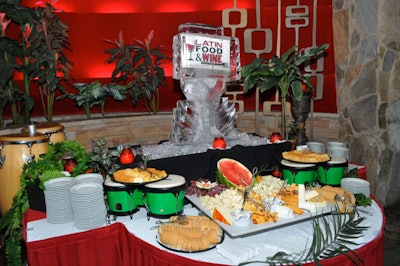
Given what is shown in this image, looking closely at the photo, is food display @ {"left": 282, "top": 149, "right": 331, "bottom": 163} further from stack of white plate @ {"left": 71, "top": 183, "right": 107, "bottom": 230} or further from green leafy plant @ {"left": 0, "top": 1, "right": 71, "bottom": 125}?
green leafy plant @ {"left": 0, "top": 1, "right": 71, "bottom": 125}

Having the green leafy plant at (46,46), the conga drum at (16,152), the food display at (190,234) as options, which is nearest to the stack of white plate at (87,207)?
the food display at (190,234)

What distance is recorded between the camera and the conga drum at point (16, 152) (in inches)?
136

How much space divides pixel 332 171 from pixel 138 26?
446 cm

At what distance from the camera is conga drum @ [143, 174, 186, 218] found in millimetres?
2326

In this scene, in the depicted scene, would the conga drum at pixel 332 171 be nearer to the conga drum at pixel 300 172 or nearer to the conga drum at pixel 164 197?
the conga drum at pixel 300 172

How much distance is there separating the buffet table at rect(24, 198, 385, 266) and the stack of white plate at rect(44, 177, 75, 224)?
5 centimetres

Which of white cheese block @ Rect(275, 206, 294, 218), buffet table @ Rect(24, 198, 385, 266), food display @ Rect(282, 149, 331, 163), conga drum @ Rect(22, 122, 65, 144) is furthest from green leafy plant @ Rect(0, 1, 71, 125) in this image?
white cheese block @ Rect(275, 206, 294, 218)

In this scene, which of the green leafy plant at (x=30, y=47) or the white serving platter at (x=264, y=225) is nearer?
the white serving platter at (x=264, y=225)

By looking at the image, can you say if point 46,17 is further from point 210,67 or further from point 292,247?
point 292,247

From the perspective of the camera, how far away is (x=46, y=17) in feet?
16.1

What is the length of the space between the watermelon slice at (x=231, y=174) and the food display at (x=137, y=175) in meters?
0.44

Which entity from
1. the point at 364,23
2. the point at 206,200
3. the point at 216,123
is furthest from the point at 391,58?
the point at 206,200

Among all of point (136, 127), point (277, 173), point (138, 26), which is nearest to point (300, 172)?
point (277, 173)

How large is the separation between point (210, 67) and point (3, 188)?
2.37m
